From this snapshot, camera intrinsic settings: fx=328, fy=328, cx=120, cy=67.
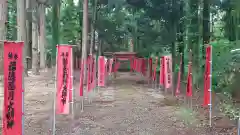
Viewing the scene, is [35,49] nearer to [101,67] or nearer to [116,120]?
[101,67]

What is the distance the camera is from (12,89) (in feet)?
18.4

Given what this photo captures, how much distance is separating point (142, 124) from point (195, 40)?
10305mm

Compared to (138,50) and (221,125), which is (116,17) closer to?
(138,50)

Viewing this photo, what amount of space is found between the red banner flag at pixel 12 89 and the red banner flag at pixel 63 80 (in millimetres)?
2061

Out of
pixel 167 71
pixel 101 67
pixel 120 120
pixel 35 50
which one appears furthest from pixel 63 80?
pixel 35 50

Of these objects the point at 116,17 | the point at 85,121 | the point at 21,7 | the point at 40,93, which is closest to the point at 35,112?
the point at 85,121

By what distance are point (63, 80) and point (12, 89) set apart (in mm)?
2302

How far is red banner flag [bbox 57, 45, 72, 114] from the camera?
7.76m

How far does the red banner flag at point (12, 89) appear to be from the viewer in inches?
219

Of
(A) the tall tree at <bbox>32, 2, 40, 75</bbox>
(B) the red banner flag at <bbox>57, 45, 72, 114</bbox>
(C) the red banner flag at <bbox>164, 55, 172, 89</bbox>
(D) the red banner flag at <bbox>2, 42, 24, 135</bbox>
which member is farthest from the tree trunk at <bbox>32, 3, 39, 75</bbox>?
(D) the red banner flag at <bbox>2, 42, 24, 135</bbox>

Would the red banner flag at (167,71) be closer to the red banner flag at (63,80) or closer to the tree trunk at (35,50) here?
the red banner flag at (63,80)

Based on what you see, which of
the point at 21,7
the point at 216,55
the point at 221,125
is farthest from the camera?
the point at 21,7

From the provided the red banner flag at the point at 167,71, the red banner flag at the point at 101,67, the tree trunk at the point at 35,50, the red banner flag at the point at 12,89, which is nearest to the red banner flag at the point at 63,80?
the red banner flag at the point at 12,89

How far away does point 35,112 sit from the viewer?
1070 centimetres
